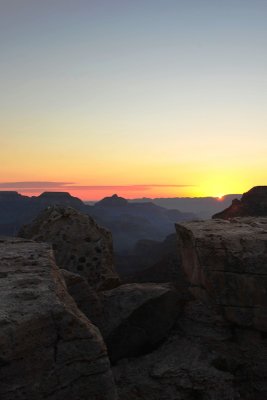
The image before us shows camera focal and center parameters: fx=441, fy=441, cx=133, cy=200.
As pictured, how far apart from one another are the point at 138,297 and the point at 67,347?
22.7ft

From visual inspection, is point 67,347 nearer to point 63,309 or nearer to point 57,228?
point 63,309

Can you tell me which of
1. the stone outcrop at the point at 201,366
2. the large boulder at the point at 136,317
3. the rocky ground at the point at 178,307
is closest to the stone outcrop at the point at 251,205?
the rocky ground at the point at 178,307

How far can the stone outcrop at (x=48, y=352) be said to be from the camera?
6.12 m

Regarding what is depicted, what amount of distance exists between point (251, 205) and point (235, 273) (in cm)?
5178

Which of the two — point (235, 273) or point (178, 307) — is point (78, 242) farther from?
point (235, 273)

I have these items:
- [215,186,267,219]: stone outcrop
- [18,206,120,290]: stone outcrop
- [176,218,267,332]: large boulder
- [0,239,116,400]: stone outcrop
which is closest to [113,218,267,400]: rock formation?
[176,218,267,332]: large boulder

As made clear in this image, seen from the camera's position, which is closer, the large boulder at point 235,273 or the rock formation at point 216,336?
the rock formation at point 216,336

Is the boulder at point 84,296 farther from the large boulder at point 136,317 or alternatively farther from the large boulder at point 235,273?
the large boulder at point 235,273

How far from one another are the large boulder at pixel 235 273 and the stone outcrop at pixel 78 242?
3388 millimetres

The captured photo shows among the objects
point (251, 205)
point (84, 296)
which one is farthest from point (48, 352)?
point (251, 205)

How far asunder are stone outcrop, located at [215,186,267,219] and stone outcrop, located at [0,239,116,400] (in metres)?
52.1

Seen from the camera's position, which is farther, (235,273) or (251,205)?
(251,205)

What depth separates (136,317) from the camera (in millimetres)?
12992

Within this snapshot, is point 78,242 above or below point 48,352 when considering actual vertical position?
above
